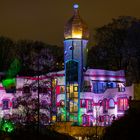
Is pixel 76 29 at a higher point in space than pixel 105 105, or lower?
higher

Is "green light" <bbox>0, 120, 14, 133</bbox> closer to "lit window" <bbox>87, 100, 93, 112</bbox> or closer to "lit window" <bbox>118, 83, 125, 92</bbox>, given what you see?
"lit window" <bbox>87, 100, 93, 112</bbox>

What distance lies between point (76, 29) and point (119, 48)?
35.5ft

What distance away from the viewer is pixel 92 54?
78125 millimetres

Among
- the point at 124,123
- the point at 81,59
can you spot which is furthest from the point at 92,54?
the point at 124,123

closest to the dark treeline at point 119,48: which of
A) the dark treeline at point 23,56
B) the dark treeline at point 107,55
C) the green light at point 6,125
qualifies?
the dark treeline at point 107,55

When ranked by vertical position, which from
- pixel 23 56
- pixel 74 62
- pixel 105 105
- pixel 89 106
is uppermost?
pixel 23 56

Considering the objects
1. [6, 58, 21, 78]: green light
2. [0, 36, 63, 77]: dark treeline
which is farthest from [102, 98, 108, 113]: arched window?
[6, 58, 21, 78]: green light

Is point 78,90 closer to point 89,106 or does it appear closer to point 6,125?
point 89,106

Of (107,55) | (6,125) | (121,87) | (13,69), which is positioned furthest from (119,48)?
(6,125)

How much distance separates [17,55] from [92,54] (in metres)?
12.2

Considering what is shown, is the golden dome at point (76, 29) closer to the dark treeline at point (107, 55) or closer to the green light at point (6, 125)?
the dark treeline at point (107, 55)

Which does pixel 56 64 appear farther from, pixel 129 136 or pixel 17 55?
pixel 129 136

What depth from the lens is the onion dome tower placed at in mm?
65688

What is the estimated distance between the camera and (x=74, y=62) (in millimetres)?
66375
